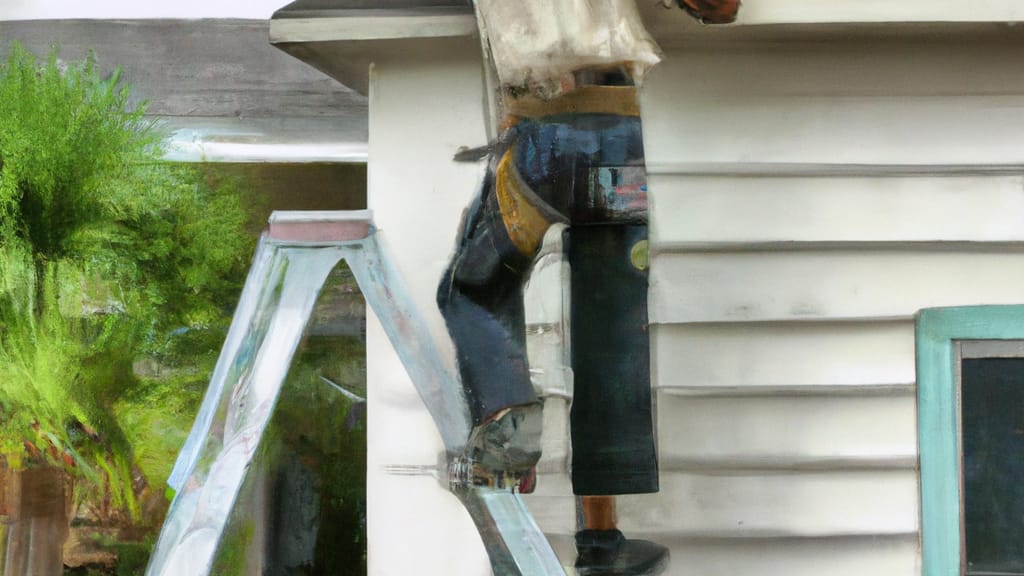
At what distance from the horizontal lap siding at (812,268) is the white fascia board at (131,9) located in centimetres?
81

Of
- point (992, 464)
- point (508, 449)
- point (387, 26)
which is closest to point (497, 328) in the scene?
point (508, 449)

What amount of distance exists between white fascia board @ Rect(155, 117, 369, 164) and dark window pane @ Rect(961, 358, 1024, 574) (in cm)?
123

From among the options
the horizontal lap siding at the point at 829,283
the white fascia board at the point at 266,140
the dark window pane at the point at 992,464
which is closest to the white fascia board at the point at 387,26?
the white fascia board at the point at 266,140

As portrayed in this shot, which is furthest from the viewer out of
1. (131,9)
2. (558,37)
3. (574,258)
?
(131,9)

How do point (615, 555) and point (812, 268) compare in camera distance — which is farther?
point (812, 268)

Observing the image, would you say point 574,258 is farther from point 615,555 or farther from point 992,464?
point 992,464

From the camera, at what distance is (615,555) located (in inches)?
58.7

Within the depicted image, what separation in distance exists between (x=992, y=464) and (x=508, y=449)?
968 millimetres

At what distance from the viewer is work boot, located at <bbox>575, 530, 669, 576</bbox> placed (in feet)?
Answer: 4.82

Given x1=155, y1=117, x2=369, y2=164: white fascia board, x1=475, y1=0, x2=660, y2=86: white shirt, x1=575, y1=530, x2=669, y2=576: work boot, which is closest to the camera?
x1=475, y1=0, x2=660, y2=86: white shirt

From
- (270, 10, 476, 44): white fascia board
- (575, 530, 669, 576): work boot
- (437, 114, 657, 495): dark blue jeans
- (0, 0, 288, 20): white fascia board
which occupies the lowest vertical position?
(575, 530, 669, 576): work boot

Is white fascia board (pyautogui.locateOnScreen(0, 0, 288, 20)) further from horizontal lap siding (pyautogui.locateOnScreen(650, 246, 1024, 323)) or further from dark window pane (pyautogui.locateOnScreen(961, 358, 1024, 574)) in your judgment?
dark window pane (pyautogui.locateOnScreen(961, 358, 1024, 574))

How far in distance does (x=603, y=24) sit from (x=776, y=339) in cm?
70

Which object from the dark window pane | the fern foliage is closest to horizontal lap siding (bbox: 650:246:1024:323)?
the dark window pane
